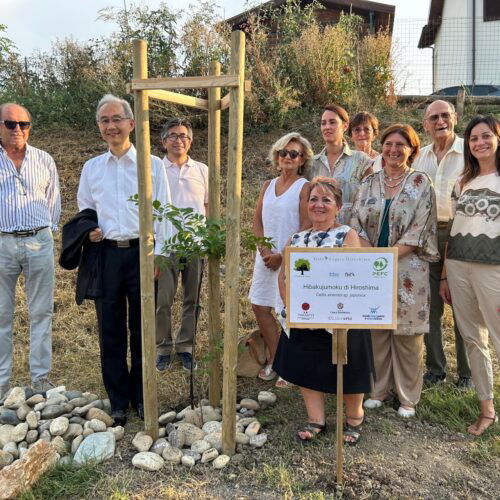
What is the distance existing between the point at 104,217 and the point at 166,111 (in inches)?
228

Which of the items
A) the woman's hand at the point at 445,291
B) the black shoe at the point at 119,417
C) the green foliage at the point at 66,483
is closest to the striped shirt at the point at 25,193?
the black shoe at the point at 119,417

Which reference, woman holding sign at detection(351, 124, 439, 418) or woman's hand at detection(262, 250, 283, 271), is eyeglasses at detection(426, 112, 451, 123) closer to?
woman holding sign at detection(351, 124, 439, 418)

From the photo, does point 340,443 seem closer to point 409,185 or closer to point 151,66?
point 409,185

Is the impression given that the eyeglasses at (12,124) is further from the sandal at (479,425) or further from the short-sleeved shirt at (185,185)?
the sandal at (479,425)

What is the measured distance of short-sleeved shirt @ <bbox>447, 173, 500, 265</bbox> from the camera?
132 inches

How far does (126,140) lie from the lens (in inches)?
140

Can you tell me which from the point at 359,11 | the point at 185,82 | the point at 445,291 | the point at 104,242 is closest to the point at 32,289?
the point at 104,242

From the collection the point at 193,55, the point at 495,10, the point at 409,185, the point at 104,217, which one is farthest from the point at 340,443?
the point at 495,10

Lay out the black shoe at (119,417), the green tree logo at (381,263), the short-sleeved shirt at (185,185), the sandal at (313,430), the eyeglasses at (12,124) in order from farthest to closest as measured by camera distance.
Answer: the short-sleeved shirt at (185,185), the eyeglasses at (12,124), the black shoe at (119,417), the sandal at (313,430), the green tree logo at (381,263)

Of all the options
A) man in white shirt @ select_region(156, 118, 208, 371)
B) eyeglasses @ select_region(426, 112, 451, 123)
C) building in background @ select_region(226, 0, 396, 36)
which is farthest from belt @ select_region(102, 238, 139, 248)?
building in background @ select_region(226, 0, 396, 36)

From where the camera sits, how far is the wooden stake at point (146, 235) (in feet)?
9.90

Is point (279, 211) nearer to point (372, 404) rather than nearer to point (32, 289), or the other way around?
point (372, 404)

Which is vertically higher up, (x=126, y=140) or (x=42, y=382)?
(x=126, y=140)

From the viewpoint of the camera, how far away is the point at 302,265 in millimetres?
2855
